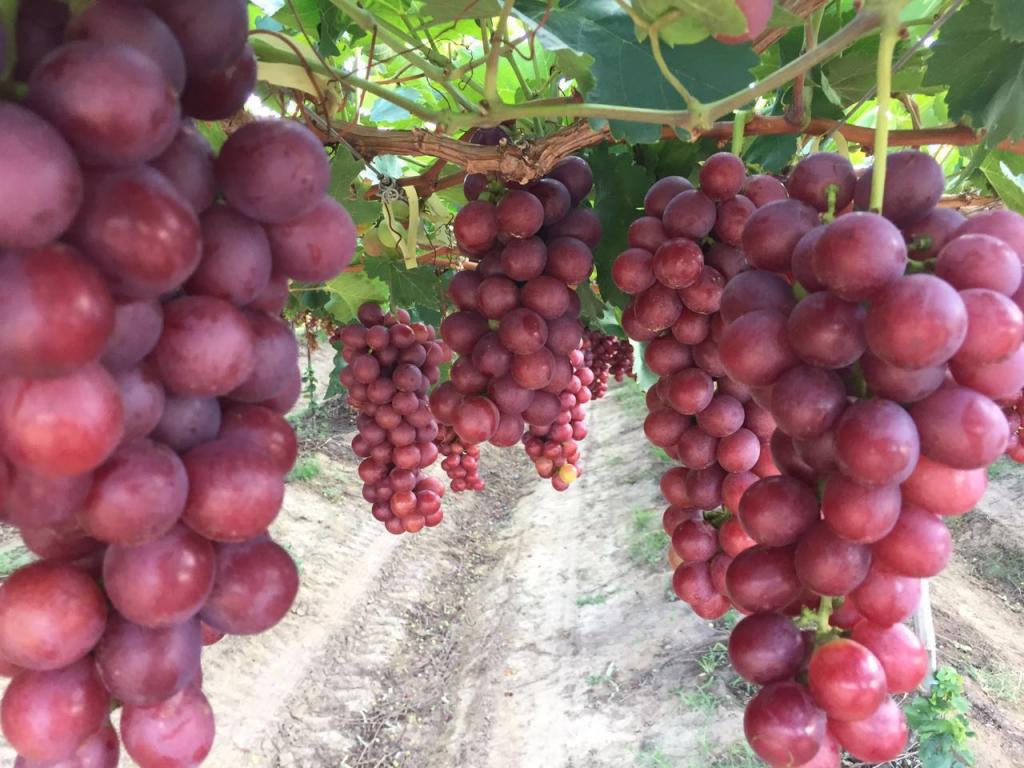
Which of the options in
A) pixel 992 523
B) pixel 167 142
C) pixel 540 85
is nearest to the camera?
pixel 167 142

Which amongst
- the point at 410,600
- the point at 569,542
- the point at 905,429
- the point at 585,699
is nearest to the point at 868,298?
the point at 905,429

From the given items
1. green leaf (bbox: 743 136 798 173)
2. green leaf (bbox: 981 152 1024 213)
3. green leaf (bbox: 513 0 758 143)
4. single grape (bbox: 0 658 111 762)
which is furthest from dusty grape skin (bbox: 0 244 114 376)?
green leaf (bbox: 981 152 1024 213)

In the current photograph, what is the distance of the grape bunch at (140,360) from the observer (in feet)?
1.18

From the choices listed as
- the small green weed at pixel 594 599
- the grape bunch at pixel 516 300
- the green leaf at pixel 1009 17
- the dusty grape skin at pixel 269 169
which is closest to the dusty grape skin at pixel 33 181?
the dusty grape skin at pixel 269 169

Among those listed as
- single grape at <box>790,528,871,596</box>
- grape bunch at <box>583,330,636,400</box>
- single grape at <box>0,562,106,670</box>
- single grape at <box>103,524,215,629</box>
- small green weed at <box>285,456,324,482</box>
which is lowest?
small green weed at <box>285,456,324,482</box>

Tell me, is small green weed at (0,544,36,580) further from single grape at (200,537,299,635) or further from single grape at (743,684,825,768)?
single grape at (743,684,825,768)

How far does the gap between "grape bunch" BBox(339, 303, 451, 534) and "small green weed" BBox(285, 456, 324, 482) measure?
16.3 ft

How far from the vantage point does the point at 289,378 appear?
0.53 m

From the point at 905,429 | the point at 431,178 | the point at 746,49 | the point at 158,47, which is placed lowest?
the point at 431,178

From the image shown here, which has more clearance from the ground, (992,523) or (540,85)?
(540,85)

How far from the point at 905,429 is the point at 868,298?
10 cm

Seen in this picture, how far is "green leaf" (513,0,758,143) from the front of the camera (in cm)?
86

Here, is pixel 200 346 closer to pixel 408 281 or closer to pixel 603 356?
pixel 408 281

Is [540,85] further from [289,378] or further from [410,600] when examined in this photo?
[410,600]
